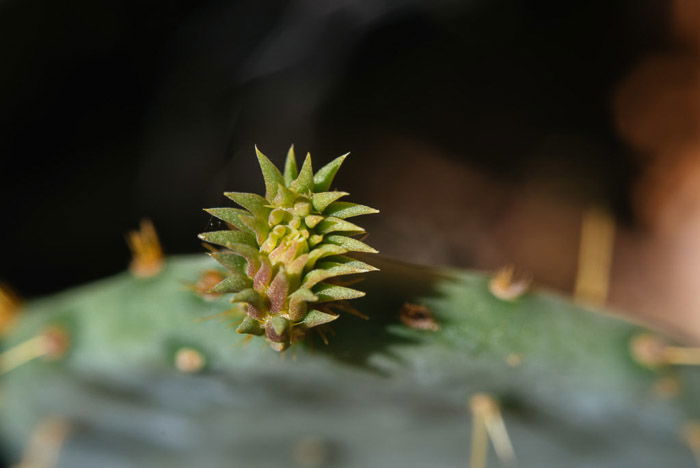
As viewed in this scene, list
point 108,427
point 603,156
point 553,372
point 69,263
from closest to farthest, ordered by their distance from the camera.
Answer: point 553,372 → point 108,427 → point 69,263 → point 603,156

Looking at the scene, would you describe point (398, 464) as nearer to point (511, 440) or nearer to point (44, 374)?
point (511, 440)

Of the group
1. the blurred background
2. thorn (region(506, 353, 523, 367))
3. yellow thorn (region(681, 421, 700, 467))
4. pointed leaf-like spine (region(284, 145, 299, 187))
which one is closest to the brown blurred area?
the blurred background

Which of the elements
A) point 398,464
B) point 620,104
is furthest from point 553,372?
point 620,104

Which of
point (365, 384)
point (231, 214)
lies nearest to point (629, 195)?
point (365, 384)

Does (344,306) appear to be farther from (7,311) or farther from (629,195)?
(629,195)

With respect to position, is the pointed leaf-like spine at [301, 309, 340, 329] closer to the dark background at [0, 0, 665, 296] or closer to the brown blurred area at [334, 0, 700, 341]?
the dark background at [0, 0, 665, 296]

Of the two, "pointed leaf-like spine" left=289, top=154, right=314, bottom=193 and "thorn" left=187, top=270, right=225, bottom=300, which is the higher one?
"pointed leaf-like spine" left=289, top=154, right=314, bottom=193

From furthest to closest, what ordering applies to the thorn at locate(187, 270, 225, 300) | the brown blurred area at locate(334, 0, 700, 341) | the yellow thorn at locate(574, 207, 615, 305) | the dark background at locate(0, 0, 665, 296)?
the brown blurred area at locate(334, 0, 700, 341), the dark background at locate(0, 0, 665, 296), the yellow thorn at locate(574, 207, 615, 305), the thorn at locate(187, 270, 225, 300)
